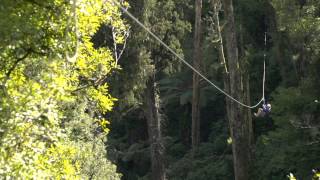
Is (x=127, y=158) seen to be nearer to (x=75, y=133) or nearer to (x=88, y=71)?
(x=75, y=133)

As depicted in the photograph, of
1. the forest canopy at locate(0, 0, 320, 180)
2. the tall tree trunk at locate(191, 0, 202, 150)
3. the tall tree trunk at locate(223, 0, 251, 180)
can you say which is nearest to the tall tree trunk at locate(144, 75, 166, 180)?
the forest canopy at locate(0, 0, 320, 180)

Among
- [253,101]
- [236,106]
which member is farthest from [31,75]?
[253,101]

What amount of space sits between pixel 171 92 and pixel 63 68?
875 inches

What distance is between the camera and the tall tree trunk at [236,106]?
1675 cm

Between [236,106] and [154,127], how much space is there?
4980mm

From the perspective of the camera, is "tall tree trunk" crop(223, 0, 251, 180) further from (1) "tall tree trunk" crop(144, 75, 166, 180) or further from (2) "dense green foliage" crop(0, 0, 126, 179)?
(2) "dense green foliage" crop(0, 0, 126, 179)

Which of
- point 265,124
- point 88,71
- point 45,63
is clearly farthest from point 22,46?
point 265,124

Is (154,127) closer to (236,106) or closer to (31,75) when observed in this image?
(236,106)

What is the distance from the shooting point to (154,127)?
21.3m

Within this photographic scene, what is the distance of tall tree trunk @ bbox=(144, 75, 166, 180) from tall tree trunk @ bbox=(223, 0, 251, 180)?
14.5ft

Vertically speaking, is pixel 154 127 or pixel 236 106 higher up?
pixel 236 106

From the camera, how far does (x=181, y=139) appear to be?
31.1 metres

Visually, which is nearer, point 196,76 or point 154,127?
point 154,127

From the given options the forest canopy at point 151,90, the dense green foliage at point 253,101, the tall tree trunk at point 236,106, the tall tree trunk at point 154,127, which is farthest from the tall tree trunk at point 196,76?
the tall tree trunk at point 236,106
